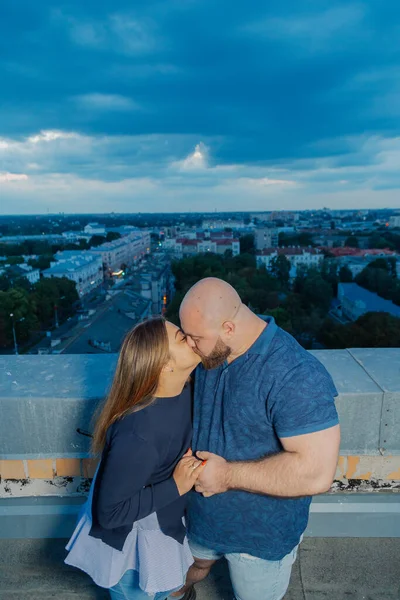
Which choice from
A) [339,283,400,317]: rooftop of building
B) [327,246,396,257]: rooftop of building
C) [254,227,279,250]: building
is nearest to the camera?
[339,283,400,317]: rooftop of building

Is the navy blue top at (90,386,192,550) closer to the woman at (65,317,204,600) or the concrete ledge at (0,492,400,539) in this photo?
the woman at (65,317,204,600)

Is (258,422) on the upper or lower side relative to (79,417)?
upper

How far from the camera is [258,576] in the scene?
1382mm

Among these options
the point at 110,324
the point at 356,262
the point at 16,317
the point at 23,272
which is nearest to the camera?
the point at 16,317

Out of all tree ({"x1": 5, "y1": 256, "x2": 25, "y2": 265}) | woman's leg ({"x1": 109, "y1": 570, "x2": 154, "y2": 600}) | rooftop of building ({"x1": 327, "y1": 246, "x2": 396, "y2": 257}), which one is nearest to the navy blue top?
woman's leg ({"x1": 109, "y1": 570, "x2": 154, "y2": 600})

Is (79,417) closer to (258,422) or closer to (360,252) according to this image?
(258,422)

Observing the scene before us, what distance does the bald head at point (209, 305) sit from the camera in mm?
1264

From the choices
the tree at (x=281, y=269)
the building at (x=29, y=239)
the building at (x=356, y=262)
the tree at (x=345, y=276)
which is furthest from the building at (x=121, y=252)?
the tree at (x=345, y=276)

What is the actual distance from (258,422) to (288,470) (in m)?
0.14

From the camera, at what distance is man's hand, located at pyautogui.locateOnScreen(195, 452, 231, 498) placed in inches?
49.8

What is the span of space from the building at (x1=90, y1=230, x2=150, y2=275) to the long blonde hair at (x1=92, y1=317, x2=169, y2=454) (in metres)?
56.4

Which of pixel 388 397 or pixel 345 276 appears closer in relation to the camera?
pixel 388 397

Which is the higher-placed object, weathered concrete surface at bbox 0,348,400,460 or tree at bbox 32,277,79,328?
weathered concrete surface at bbox 0,348,400,460

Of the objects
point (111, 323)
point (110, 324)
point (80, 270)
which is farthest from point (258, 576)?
point (80, 270)
